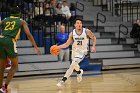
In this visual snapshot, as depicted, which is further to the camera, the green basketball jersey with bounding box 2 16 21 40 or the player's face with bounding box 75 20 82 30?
the player's face with bounding box 75 20 82 30

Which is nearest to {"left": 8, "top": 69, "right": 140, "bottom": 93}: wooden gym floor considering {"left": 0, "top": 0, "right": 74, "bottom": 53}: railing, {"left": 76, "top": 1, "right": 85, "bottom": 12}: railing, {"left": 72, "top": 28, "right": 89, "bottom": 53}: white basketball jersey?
{"left": 72, "top": 28, "right": 89, "bottom": 53}: white basketball jersey

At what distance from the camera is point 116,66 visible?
567 inches

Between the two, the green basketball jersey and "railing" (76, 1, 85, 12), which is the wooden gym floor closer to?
the green basketball jersey

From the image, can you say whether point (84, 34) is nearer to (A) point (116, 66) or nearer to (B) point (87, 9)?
(A) point (116, 66)

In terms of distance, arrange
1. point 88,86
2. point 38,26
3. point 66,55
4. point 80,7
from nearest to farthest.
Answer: point 88,86 < point 66,55 < point 38,26 < point 80,7

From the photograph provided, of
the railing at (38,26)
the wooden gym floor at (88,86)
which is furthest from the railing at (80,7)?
the wooden gym floor at (88,86)

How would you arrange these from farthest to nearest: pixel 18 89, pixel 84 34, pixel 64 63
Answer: pixel 64 63 → pixel 84 34 → pixel 18 89

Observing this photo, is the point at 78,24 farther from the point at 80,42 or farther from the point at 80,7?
A: the point at 80,7

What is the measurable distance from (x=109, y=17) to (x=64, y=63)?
5646mm

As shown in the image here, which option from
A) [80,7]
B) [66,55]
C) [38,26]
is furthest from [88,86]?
[80,7]

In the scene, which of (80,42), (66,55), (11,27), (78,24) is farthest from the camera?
(66,55)

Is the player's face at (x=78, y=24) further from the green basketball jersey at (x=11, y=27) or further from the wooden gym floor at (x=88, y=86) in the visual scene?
the green basketball jersey at (x=11, y=27)

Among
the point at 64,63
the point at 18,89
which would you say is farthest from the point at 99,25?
the point at 18,89

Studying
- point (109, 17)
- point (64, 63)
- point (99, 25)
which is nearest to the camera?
point (64, 63)
